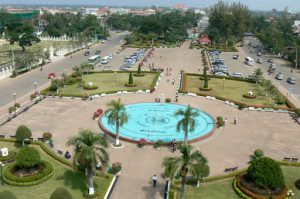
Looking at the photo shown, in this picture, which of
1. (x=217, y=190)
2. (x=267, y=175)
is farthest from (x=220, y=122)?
(x=267, y=175)

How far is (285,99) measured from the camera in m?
51.0

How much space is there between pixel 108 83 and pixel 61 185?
34.6 m

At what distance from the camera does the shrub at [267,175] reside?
2548 centimetres

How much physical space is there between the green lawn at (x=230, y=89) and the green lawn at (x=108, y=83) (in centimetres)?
708

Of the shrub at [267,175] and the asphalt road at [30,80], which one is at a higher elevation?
the shrub at [267,175]

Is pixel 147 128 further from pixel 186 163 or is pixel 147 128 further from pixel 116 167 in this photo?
pixel 186 163

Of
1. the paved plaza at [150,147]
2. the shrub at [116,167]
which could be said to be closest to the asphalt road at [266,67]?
the paved plaza at [150,147]

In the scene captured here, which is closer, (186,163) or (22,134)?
(186,163)

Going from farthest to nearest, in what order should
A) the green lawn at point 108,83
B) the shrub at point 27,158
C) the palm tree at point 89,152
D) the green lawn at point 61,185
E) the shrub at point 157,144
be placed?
the green lawn at point 108,83 < the shrub at point 157,144 < the shrub at point 27,158 < the green lawn at point 61,185 < the palm tree at point 89,152

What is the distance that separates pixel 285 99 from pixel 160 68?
96.5 ft

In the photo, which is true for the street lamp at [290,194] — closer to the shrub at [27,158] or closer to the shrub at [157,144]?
the shrub at [157,144]

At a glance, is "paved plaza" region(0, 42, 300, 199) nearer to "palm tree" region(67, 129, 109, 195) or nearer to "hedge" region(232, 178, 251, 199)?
"hedge" region(232, 178, 251, 199)

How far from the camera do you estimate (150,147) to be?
34.8 meters

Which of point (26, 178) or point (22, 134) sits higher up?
point (22, 134)
